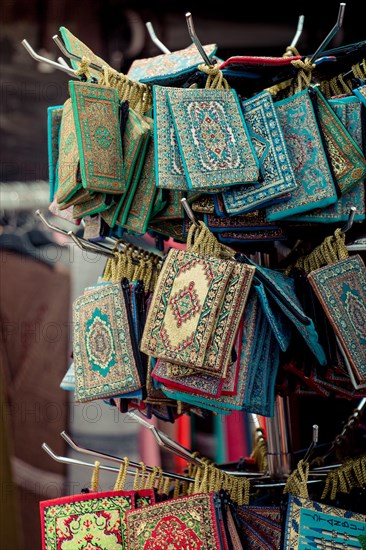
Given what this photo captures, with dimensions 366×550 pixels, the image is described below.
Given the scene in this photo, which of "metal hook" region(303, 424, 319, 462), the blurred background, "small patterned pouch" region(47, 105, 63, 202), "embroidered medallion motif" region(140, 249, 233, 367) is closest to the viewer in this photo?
"embroidered medallion motif" region(140, 249, 233, 367)

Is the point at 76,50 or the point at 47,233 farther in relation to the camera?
the point at 47,233

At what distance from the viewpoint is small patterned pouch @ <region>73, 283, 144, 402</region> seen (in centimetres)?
156

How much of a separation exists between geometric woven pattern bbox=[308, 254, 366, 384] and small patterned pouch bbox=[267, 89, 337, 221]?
121 millimetres

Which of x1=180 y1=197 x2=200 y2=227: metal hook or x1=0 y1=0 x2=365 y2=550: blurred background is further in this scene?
x1=0 y1=0 x2=365 y2=550: blurred background

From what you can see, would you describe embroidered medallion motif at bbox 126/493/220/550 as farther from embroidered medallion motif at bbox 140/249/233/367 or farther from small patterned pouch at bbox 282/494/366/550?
embroidered medallion motif at bbox 140/249/233/367

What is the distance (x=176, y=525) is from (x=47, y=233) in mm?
1490

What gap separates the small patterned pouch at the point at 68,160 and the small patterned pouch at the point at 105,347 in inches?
8.5

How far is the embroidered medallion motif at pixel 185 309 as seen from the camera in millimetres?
1379

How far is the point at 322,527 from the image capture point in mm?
1425

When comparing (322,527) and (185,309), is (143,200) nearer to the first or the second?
(185,309)

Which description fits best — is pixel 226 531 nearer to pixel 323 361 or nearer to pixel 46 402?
pixel 323 361

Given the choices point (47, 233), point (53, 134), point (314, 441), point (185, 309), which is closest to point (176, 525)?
point (314, 441)

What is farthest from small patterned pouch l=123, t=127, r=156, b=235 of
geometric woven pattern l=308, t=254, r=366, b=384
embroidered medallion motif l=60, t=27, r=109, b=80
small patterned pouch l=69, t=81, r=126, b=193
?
geometric woven pattern l=308, t=254, r=366, b=384

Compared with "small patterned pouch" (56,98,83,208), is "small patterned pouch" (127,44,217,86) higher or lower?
higher
